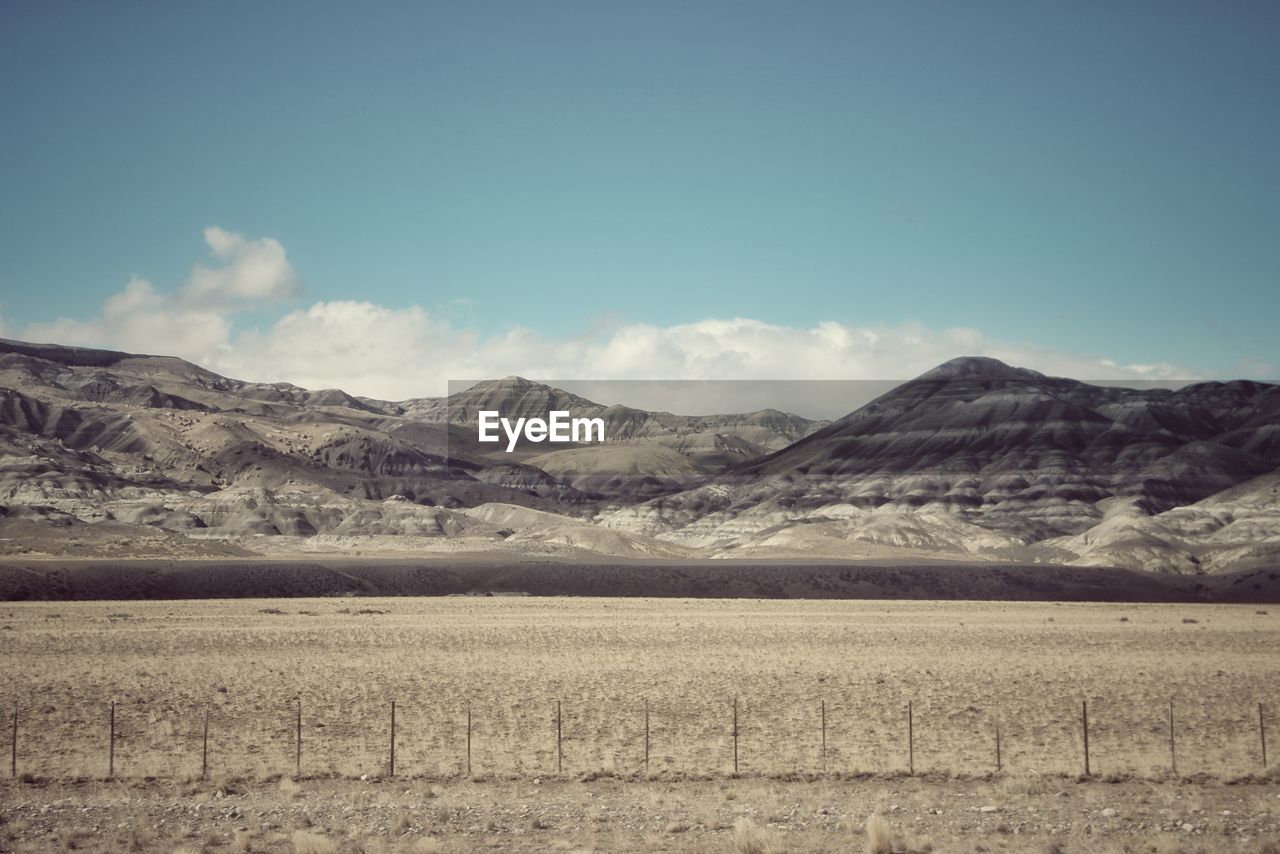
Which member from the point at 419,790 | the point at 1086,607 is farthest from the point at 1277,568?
the point at 419,790

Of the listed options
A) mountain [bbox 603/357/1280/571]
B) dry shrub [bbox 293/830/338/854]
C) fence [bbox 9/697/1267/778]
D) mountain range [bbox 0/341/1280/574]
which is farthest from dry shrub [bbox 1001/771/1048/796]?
mountain [bbox 603/357/1280/571]

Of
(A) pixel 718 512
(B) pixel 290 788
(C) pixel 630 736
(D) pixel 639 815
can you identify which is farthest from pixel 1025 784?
(A) pixel 718 512

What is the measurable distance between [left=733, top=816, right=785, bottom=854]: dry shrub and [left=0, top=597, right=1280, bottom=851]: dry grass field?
0.26 ft

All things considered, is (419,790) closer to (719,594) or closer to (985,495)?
(719,594)

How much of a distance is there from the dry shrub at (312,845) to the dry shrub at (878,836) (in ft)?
26.8

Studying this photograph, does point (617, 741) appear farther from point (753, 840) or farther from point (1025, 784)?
point (753, 840)

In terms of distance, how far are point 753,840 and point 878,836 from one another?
1.93 m

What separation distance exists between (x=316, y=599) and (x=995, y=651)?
175ft

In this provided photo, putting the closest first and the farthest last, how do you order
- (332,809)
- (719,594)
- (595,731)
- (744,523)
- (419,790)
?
(332,809) → (419,790) → (595,731) → (719,594) → (744,523)

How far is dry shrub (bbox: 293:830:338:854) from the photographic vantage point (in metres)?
17.7

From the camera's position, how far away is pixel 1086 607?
8300 centimetres

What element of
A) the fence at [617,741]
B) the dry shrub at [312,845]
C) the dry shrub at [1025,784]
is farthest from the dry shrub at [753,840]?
the dry shrub at [312,845]

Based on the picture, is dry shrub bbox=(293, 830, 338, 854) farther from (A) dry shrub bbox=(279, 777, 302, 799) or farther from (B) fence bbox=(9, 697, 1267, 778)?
(B) fence bbox=(9, 697, 1267, 778)

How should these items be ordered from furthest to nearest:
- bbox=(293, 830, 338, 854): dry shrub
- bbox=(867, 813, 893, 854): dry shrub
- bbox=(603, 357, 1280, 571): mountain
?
1. bbox=(603, 357, 1280, 571): mountain
2. bbox=(867, 813, 893, 854): dry shrub
3. bbox=(293, 830, 338, 854): dry shrub
